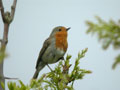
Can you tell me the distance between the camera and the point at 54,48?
584 cm

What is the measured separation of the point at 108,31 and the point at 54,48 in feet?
16.5

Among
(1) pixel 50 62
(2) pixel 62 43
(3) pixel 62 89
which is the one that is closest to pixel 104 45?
(3) pixel 62 89

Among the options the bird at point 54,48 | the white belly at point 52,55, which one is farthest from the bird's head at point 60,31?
the white belly at point 52,55

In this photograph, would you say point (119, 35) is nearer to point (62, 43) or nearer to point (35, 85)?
point (35, 85)

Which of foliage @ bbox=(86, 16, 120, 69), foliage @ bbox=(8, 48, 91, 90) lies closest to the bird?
foliage @ bbox=(8, 48, 91, 90)

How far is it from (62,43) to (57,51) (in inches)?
9.4

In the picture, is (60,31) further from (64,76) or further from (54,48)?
(64,76)

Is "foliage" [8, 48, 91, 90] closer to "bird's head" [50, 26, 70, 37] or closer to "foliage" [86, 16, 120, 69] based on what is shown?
"foliage" [86, 16, 120, 69]

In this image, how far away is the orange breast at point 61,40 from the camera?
5.71 metres

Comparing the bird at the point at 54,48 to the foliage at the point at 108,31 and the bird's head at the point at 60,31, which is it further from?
the foliage at the point at 108,31

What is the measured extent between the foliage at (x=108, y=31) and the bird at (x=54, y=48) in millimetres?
4818

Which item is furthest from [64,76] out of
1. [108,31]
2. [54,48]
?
[54,48]

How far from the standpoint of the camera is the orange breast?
5.71 metres

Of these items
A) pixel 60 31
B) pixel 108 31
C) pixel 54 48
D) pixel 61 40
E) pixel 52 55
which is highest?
pixel 60 31
